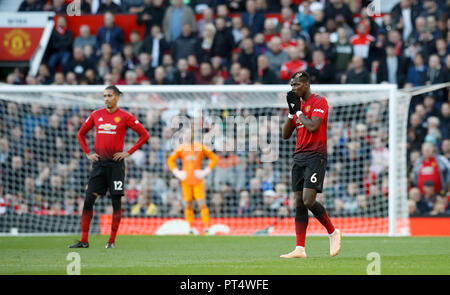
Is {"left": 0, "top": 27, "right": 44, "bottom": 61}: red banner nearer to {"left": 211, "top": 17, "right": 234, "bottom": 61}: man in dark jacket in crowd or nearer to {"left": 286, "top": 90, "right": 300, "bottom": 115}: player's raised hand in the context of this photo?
{"left": 211, "top": 17, "right": 234, "bottom": 61}: man in dark jacket in crowd

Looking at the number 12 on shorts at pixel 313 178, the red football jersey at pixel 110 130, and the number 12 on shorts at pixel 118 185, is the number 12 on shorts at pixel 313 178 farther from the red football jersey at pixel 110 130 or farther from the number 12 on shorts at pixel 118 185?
the red football jersey at pixel 110 130

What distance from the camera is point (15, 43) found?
69.5 feet

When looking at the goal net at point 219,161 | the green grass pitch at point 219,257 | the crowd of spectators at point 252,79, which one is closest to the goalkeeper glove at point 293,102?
the green grass pitch at point 219,257

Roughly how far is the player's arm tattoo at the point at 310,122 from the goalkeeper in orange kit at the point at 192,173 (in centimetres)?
729

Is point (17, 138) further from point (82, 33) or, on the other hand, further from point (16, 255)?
point (16, 255)

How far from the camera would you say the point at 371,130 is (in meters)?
17.3

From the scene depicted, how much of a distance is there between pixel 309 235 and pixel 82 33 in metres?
8.33

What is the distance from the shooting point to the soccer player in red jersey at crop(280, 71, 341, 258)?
9.66m

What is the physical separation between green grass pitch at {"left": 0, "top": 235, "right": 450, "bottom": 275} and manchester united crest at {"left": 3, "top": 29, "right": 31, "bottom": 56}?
27.3 feet

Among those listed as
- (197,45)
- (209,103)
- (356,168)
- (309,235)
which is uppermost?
(197,45)

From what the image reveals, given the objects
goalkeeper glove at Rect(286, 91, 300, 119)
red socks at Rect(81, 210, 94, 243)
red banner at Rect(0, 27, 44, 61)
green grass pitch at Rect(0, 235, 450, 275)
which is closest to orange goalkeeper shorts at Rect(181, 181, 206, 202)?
green grass pitch at Rect(0, 235, 450, 275)

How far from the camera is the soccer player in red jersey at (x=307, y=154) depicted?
9.66 m
